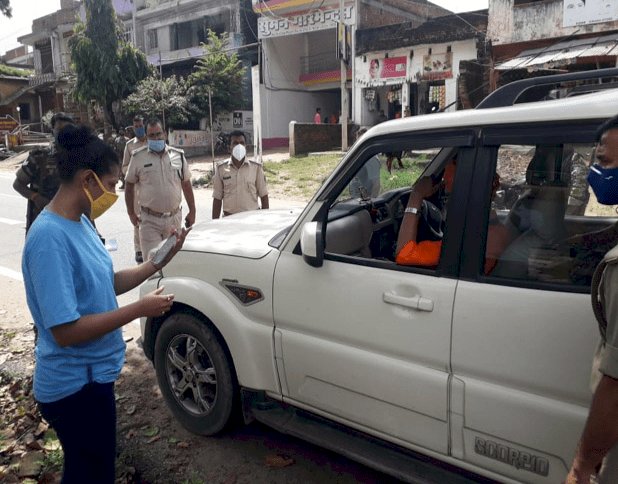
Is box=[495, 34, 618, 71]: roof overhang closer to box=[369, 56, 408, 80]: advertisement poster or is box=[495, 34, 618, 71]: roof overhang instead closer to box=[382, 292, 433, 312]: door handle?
box=[369, 56, 408, 80]: advertisement poster

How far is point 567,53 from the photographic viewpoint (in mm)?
15891

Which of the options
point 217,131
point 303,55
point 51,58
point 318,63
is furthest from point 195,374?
point 51,58

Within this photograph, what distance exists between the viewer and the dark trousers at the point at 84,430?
80.2 inches

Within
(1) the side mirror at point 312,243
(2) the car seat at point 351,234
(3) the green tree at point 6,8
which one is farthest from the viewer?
(3) the green tree at point 6,8

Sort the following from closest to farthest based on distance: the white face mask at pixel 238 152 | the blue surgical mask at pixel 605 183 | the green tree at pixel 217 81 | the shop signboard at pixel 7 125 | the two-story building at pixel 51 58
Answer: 1. the blue surgical mask at pixel 605 183
2. the white face mask at pixel 238 152
3. the green tree at pixel 217 81
4. the shop signboard at pixel 7 125
5. the two-story building at pixel 51 58

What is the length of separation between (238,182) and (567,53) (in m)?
13.8

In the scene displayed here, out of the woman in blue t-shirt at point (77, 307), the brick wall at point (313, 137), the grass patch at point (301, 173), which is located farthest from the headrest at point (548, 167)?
the brick wall at point (313, 137)

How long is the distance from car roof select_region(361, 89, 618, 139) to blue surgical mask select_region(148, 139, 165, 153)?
3.38m

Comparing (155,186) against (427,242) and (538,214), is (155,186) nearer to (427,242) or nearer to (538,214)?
(427,242)

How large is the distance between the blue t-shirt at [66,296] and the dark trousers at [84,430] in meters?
0.04

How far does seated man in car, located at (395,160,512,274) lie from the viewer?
2.24 meters

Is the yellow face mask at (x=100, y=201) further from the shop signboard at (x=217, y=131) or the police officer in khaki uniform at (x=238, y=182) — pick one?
the shop signboard at (x=217, y=131)

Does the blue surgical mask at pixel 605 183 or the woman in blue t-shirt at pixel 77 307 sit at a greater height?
the blue surgical mask at pixel 605 183

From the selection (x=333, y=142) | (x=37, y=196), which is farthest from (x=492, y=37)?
(x=37, y=196)
